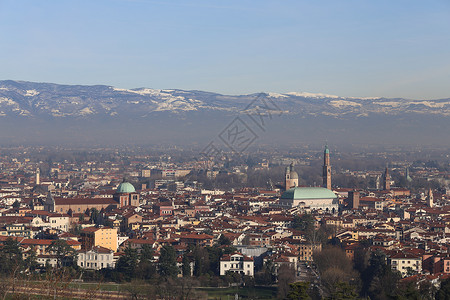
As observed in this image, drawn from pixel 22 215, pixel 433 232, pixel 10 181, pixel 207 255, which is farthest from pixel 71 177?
pixel 207 255

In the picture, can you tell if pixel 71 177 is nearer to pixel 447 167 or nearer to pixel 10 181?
pixel 10 181

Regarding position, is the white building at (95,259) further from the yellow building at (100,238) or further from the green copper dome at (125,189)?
the green copper dome at (125,189)

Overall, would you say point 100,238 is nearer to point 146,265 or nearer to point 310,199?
point 146,265

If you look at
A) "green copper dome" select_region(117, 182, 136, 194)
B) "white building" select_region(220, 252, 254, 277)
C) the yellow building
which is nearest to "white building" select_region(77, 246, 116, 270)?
the yellow building

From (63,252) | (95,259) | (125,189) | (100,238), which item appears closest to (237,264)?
(95,259)

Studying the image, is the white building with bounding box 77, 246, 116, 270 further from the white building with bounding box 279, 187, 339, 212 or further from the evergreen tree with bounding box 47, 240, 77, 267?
the white building with bounding box 279, 187, 339, 212
